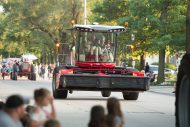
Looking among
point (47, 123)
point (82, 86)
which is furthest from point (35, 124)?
point (82, 86)

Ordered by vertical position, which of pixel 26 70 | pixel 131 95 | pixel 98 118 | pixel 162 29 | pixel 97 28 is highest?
pixel 162 29

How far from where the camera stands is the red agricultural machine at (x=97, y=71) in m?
27.9

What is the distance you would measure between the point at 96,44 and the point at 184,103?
2025 centimetres

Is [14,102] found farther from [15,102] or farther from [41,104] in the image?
[41,104]

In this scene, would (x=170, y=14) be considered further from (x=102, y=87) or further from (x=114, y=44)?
(x=102, y=87)

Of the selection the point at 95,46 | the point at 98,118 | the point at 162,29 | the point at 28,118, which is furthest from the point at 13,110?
the point at 162,29

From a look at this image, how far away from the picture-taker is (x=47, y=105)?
8.45 meters

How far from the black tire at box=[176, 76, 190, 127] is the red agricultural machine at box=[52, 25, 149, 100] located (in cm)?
1575

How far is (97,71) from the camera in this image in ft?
96.4

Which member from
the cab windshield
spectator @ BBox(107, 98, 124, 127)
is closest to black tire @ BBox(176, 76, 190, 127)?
spectator @ BBox(107, 98, 124, 127)

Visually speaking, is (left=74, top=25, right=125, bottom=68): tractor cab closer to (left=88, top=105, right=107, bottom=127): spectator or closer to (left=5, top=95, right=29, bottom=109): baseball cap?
(left=88, top=105, right=107, bottom=127): spectator

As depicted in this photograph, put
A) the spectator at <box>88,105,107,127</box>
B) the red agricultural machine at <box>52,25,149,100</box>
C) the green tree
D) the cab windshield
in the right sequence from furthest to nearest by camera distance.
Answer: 1. the green tree
2. the cab windshield
3. the red agricultural machine at <box>52,25,149,100</box>
4. the spectator at <box>88,105,107,127</box>

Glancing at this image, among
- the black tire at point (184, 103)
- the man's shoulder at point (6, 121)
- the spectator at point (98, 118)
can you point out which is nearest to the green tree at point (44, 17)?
the black tire at point (184, 103)

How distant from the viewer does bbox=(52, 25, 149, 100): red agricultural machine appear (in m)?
27.9
